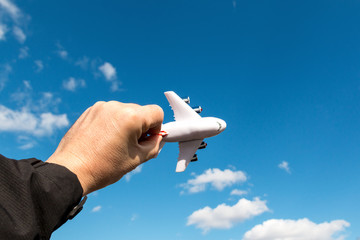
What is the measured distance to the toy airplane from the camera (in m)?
12.2

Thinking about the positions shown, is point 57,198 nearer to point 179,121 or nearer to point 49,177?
point 49,177

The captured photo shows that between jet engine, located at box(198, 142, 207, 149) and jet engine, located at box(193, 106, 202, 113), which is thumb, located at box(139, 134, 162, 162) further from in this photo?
jet engine, located at box(193, 106, 202, 113)

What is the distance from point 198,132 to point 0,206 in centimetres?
1012

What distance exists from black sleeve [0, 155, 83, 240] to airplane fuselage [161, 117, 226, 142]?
316 inches

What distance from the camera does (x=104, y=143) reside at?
17.4 feet

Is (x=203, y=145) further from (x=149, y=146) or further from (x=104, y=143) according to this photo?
(x=104, y=143)

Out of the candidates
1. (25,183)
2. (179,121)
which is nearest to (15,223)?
(25,183)

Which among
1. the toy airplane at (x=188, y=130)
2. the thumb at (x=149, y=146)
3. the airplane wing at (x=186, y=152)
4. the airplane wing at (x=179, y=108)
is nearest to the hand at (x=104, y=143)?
the thumb at (x=149, y=146)

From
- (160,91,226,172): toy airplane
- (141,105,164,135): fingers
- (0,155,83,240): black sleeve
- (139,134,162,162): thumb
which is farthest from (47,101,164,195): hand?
(160,91,226,172): toy airplane

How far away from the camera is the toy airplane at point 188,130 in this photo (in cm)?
1220

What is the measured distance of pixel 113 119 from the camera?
17.6 feet

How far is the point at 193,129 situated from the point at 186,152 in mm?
1446

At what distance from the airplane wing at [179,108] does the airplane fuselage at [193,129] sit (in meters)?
0.72

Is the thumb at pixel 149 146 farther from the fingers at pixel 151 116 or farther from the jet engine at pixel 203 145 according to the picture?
the jet engine at pixel 203 145
